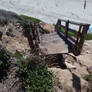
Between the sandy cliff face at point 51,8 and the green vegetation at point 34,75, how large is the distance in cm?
1240

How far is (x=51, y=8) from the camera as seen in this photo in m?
20.1

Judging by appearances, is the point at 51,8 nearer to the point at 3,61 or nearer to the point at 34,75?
the point at 3,61

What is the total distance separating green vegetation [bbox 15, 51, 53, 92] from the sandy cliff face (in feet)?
40.7

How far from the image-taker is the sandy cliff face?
17.8 m

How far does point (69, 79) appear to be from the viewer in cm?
479

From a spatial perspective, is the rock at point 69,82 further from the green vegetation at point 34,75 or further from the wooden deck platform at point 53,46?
the wooden deck platform at point 53,46

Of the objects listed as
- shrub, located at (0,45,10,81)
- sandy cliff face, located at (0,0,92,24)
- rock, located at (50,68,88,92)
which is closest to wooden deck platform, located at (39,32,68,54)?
rock, located at (50,68,88,92)

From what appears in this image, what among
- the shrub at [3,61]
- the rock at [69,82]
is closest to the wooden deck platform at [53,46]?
the rock at [69,82]

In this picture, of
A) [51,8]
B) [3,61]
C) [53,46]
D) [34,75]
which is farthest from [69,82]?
[51,8]

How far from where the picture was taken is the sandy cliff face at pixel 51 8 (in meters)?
17.8

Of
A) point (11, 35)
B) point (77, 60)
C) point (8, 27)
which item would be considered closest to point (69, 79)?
point (77, 60)

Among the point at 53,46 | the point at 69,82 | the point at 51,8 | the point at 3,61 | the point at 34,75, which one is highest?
the point at 3,61

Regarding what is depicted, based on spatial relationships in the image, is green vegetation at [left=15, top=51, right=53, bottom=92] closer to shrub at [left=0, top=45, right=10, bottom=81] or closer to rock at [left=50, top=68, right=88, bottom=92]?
shrub at [left=0, top=45, right=10, bottom=81]

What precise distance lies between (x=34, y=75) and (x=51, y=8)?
55.1ft
